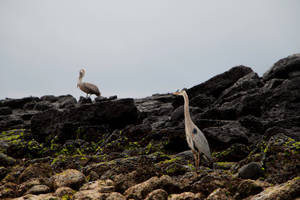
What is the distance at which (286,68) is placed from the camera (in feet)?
62.3

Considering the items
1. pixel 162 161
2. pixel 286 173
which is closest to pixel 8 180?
pixel 162 161

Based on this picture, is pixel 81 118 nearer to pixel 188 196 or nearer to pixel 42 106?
pixel 42 106

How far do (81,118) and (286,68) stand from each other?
1319 cm

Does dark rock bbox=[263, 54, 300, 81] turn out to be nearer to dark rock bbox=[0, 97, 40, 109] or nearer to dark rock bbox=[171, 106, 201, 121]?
dark rock bbox=[171, 106, 201, 121]

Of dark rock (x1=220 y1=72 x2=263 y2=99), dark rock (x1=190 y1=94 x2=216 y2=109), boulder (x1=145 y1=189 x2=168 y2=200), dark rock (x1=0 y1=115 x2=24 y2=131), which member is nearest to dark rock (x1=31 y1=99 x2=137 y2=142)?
dark rock (x1=0 y1=115 x2=24 y2=131)

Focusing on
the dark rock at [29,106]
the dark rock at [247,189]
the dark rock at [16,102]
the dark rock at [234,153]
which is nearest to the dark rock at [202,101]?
the dark rock at [234,153]

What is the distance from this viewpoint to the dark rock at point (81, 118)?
17516 mm

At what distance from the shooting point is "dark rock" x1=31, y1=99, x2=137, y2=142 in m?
17.5

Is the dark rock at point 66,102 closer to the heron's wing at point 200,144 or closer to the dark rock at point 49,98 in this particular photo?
the dark rock at point 49,98

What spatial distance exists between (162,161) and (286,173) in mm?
4694

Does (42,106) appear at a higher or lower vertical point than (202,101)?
higher

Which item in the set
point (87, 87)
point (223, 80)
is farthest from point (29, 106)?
point (223, 80)

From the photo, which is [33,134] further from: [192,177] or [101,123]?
[192,177]

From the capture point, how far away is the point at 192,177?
8867 millimetres
